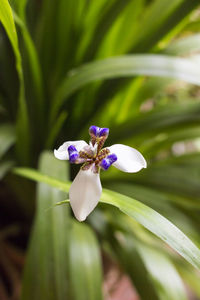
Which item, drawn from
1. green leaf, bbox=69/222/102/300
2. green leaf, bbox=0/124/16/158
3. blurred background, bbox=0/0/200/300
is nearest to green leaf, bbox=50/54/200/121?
blurred background, bbox=0/0/200/300

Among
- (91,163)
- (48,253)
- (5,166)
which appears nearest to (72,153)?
(91,163)

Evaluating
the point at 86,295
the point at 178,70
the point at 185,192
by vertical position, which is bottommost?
the point at 86,295

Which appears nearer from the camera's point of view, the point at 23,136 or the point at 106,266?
the point at 23,136

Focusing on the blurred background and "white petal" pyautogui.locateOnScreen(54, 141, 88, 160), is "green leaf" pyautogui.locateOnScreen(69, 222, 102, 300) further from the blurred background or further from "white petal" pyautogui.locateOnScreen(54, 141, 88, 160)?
"white petal" pyautogui.locateOnScreen(54, 141, 88, 160)

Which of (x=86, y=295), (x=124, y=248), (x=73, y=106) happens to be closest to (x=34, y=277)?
(x=86, y=295)

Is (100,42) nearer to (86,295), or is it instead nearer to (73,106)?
(73,106)

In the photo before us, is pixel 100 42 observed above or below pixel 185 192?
above

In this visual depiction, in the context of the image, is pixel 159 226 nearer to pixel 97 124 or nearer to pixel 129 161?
pixel 129 161

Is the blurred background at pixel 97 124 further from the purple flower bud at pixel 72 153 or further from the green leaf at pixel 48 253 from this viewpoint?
the purple flower bud at pixel 72 153
